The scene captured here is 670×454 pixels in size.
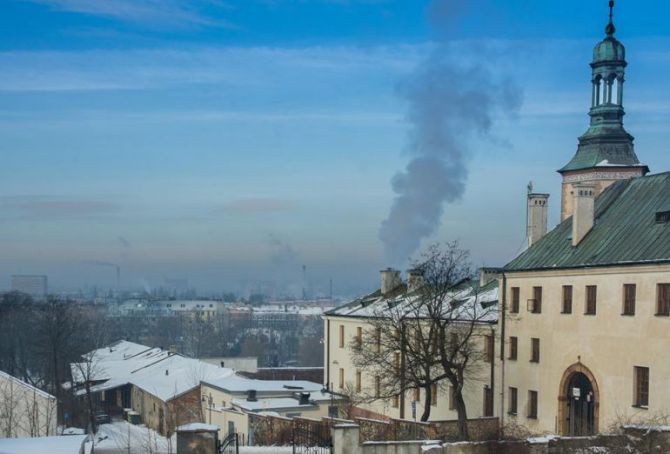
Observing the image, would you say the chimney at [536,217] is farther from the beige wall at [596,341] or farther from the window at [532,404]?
the window at [532,404]

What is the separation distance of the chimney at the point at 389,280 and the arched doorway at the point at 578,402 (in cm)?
2283

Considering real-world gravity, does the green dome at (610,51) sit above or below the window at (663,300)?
above

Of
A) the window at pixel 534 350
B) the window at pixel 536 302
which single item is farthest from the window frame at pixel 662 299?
the window at pixel 534 350

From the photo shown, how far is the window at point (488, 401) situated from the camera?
132 feet

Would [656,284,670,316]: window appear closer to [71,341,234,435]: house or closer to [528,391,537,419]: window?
[528,391,537,419]: window

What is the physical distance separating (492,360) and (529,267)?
17.8 ft

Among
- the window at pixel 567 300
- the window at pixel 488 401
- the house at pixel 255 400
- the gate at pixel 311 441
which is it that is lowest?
the house at pixel 255 400

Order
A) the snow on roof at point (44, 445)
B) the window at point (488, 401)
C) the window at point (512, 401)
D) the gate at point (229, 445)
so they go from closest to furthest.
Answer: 1. the snow on roof at point (44, 445)
2. the gate at point (229, 445)
3. the window at point (512, 401)
4. the window at point (488, 401)

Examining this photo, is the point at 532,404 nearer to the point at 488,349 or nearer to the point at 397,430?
the point at 488,349

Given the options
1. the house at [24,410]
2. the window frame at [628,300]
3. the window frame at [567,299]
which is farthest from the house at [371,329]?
the house at [24,410]

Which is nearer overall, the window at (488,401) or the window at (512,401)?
the window at (512,401)

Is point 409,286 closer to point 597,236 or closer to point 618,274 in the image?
point 597,236

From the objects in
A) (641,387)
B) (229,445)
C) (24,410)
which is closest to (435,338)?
(641,387)

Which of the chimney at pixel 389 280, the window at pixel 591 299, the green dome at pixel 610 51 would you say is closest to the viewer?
the window at pixel 591 299
